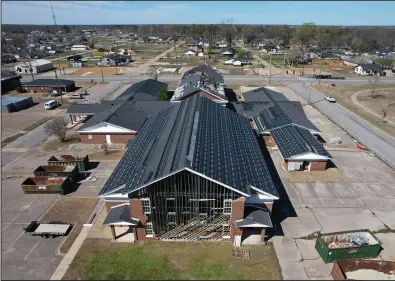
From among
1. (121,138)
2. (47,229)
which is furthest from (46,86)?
(47,229)

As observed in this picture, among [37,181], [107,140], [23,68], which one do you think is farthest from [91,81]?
[37,181]

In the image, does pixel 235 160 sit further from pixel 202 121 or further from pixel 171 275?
pixel 171 275

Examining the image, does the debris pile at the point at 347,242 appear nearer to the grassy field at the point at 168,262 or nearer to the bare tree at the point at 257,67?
the grassy field at the point at 168,262

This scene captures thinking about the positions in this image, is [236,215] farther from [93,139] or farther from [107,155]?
[93,139]

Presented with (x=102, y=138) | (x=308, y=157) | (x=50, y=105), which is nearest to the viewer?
(x=308, y=157)

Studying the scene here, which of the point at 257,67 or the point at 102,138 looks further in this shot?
the point at 257,67

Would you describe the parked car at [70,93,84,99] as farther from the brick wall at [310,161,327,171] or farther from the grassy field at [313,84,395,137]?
the grassy field at [313,84,395,137]
